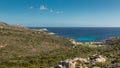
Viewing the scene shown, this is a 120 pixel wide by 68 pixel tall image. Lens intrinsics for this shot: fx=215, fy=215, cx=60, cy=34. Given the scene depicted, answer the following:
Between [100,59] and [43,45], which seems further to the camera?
[43,45]

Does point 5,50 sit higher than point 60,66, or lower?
lower

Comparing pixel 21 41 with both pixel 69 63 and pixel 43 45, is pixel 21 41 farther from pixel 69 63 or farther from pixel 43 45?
pixel 69 63

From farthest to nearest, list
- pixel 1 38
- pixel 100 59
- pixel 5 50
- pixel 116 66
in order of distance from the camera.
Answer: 1. pixel 1 38
2. pixel 5 50
3. pixel 100 59
4. pixel 116 66

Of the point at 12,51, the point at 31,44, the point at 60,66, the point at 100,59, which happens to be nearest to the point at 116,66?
the point at 60,66

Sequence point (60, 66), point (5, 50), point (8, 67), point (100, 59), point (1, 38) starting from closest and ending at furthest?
1. point (60, 66)
2. point (100, 59)
3. point (8, 67)
4. point (5, 50)
5. point (1, 38)

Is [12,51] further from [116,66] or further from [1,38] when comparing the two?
[116,66]

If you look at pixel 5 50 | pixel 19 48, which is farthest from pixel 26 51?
pixel 5 50

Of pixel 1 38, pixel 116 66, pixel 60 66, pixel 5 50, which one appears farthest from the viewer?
pixel 1 38

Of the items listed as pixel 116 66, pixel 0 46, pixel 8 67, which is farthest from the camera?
pixel 0 46

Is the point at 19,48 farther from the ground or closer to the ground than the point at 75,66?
closer to the ground
